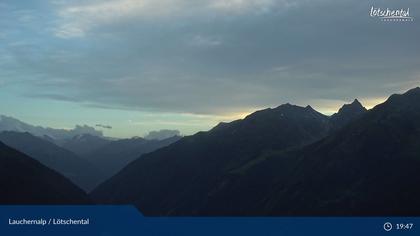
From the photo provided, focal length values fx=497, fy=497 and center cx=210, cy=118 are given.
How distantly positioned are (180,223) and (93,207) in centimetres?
491

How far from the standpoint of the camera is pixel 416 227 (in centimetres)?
2662

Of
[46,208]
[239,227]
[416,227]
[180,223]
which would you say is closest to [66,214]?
[46,208]

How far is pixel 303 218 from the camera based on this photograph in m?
26.3

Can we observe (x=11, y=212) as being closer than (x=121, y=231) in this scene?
No

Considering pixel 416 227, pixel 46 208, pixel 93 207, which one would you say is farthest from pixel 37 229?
pixel 416 227

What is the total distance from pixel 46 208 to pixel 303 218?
13876 millimetres

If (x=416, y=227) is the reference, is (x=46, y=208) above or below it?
above

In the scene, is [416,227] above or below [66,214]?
below

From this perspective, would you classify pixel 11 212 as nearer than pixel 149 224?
No

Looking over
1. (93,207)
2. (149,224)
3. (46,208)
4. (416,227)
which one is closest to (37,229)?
(46,208)

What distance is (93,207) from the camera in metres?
27.0

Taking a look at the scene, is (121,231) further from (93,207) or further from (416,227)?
(416,227)

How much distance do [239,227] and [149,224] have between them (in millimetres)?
4748

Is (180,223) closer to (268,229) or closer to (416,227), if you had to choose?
(268,229)
